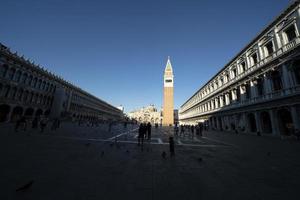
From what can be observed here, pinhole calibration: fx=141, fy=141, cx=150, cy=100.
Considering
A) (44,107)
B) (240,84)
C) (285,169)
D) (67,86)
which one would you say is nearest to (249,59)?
(240,84)

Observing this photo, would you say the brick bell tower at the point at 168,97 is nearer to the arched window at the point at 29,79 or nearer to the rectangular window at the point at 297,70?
the rectangular window at the point at 297,70

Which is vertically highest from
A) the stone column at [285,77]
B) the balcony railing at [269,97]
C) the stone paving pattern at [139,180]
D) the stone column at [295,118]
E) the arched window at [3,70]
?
the arched window at [3,70]

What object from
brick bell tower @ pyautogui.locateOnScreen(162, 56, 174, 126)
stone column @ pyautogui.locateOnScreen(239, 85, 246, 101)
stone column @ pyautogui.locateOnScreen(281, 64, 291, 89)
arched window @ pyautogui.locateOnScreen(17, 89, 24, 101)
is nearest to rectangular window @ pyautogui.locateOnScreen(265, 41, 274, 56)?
stone column @ pyautogui.locateOnScreen(281, 64, 291, 89)

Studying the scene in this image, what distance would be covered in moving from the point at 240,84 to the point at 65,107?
4822cm

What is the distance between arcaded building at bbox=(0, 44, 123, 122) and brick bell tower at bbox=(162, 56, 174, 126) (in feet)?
115

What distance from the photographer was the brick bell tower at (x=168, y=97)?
191ft

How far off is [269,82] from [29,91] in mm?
46115

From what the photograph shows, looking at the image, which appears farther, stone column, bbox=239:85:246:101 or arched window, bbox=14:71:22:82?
arched window, bbox=14:71:22:82

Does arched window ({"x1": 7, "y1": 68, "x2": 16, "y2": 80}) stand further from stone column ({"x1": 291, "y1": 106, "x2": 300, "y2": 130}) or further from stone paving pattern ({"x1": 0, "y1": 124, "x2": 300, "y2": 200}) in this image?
stone column ({"x1": 291, "y1": 106, "x2": 300, "y2": 130})

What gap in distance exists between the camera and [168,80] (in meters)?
64.6

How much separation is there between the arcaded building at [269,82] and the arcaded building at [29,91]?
32677 millimetres

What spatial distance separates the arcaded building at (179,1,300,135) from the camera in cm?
1566

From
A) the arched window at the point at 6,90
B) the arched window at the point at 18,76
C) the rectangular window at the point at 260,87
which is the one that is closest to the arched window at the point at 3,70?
the arched window at the point at 6,90

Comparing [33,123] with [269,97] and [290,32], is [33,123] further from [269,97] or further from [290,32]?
[290,32]
